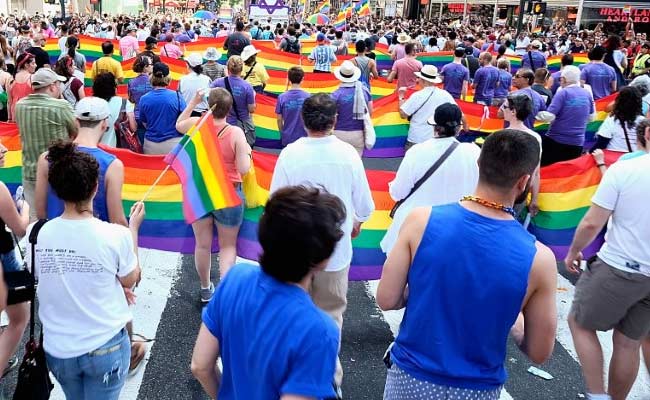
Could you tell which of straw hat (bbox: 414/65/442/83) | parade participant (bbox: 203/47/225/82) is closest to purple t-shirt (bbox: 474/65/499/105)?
straw hat (bbox: 414/65/442/83)

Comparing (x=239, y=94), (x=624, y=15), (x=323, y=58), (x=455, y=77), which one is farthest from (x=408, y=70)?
(x=624, y=15)

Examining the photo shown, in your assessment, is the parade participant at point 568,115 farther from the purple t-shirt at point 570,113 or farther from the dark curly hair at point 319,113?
the dark curly hair at point 319,113

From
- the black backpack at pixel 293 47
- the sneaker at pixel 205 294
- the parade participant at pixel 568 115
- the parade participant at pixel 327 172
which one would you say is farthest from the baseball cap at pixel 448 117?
the black backpack at pixel 293 47

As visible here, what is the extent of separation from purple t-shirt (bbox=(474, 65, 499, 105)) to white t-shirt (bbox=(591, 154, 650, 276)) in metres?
7.86

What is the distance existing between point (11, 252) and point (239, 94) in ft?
15.6

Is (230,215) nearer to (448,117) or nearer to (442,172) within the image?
(442,172)

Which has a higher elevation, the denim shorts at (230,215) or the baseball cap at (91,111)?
the baseball cap at (91,111)

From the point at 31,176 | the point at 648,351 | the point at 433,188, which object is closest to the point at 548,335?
the point at 433,188

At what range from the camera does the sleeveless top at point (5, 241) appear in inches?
127

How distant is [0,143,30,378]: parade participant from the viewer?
310 cm

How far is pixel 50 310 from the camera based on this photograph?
2.80m

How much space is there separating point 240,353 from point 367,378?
2.66 metres

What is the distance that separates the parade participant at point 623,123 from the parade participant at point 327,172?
2.75 m

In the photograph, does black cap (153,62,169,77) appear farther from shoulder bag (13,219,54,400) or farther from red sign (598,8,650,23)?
red sign (598,8,650,23)
